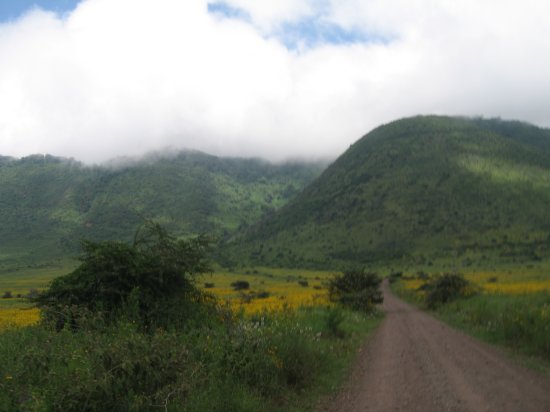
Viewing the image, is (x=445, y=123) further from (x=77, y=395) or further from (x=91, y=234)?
(x=77, y=395)

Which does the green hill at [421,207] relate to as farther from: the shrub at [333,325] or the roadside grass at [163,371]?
the roadside grass at [163,371]

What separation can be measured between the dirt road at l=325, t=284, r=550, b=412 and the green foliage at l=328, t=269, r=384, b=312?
11052mm

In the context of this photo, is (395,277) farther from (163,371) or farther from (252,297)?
(163,371)

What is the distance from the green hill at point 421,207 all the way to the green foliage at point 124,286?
278 feet

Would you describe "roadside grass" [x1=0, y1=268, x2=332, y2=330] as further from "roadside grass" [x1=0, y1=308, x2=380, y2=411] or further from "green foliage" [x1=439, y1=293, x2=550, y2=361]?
"green foliage" [x1=439, y1=293, x2=550, y2=361]

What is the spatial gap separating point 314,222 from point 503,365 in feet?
459

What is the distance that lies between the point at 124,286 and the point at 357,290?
19948mm

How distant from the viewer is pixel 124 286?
11406 millimetres

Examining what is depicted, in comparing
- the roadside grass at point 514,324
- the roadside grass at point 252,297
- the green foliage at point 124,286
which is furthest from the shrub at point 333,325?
the green foliage at point 124,286

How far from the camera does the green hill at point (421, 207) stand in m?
106

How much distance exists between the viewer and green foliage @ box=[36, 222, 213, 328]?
35.5ft

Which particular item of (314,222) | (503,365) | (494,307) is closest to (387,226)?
(314,222)

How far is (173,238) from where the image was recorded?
42.7 ft

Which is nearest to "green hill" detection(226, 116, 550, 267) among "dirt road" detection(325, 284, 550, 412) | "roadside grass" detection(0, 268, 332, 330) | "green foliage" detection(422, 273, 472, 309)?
"roadside grass" detection(0, 268, 332, 330)
